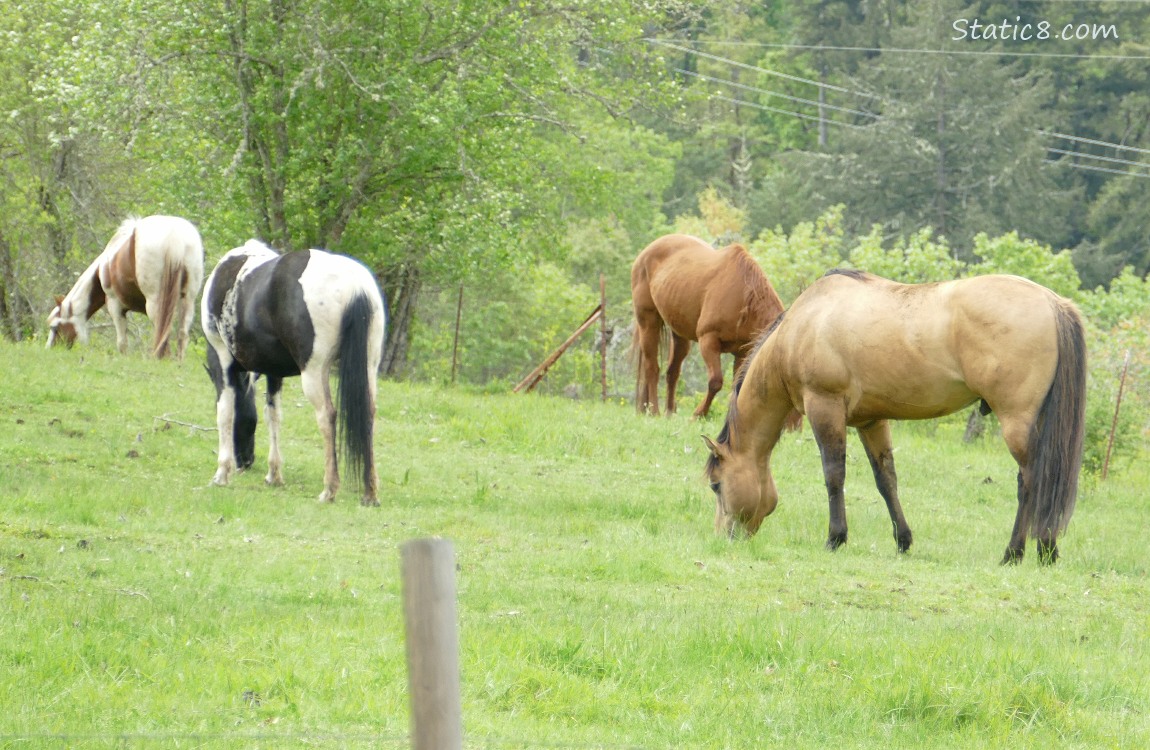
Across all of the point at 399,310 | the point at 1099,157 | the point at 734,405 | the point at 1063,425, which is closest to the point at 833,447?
the point at 734,405

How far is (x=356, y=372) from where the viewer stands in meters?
10.9

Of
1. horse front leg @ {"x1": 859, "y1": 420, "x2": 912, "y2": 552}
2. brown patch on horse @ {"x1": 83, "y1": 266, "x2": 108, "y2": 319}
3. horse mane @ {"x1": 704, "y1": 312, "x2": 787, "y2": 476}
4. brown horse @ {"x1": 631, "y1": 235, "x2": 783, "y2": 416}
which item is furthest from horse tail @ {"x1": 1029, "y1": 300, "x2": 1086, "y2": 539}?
brown patch on horse @ {"x1": 83, "y1": 266, "x2": 108, "y2": 319}

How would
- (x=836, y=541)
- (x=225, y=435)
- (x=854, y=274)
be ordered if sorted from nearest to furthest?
1. (x=836, y=541)
2. (x=854, y=274)
3. (x=225, y=435)

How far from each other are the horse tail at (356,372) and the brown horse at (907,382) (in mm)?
2803

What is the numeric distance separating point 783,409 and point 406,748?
6.36 m

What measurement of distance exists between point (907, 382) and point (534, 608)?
3.80 metres

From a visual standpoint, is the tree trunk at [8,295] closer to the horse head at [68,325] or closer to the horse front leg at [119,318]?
the horse head at [68,325]

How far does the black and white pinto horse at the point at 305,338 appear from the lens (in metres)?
11.0

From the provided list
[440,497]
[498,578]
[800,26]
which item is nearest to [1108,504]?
[440,497]

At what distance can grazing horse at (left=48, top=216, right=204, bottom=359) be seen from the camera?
18.0 m

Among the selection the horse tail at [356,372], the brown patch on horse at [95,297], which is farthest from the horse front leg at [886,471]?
the brown patch on horse at [95,297]

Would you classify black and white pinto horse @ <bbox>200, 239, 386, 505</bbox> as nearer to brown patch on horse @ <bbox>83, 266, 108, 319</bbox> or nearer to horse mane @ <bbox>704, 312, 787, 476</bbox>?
horse mane @ <bbox>704, 312, 787, 476</bbox>

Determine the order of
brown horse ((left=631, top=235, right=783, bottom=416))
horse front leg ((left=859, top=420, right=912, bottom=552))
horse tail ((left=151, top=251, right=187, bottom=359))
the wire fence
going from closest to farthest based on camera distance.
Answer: the wire fence
horse front leg ((left=859, top=420, right=912, bottom=552))
brown horse ((left=631, top=235, right=783, bottom=416))
horse tail ((left=151, top=251, right=187, bottom=359))

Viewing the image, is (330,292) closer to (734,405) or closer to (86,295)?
(734,405)
